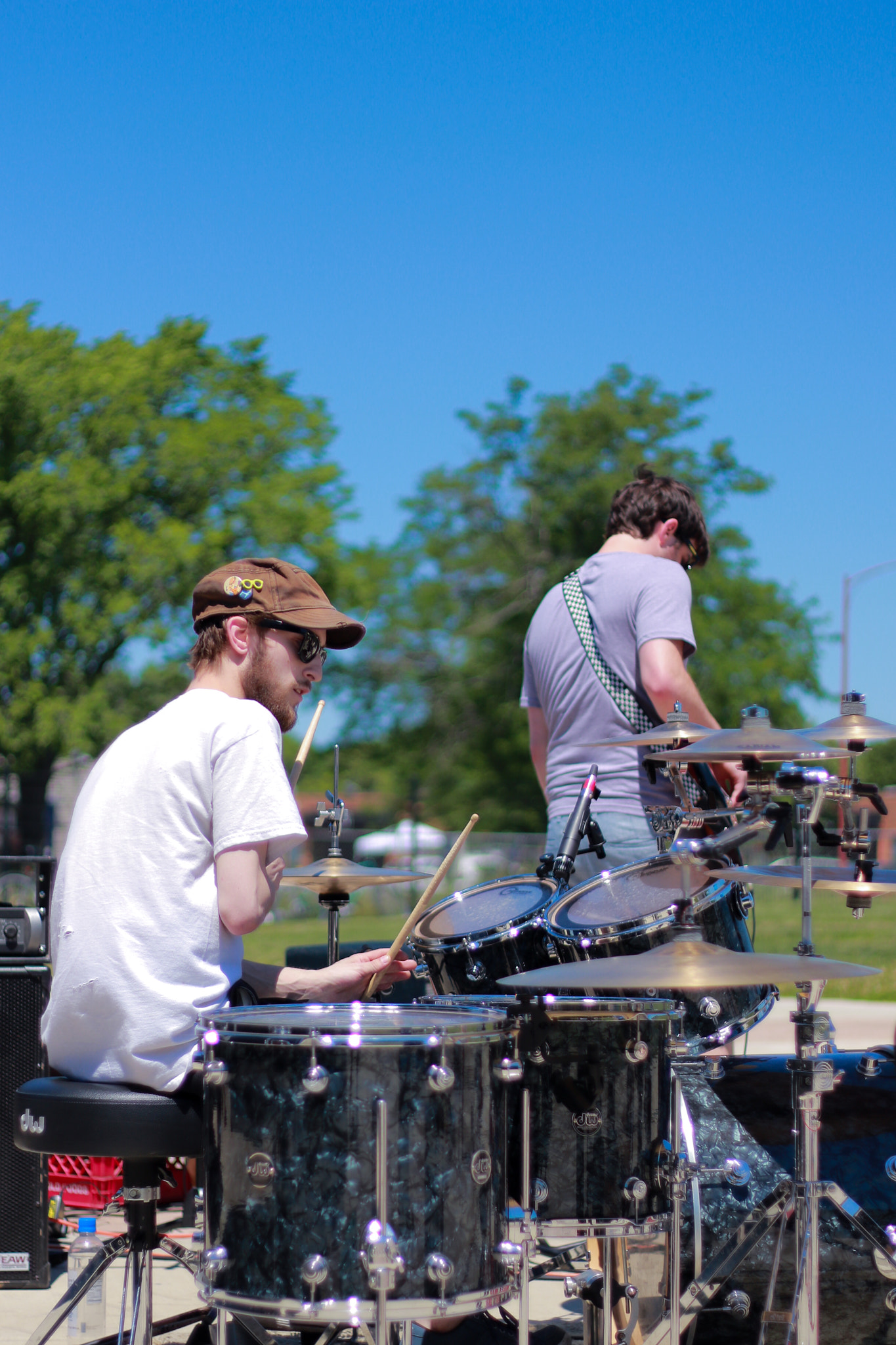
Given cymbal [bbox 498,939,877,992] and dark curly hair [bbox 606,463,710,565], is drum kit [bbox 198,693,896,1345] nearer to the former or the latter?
cymbal [bbox 498,939,877,992]

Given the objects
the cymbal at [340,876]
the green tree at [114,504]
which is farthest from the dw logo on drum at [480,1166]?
the green tree at [114,504]

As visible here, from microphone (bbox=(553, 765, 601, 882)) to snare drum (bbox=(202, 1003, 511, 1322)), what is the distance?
120 centimetres

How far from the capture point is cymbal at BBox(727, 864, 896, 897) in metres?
3.02

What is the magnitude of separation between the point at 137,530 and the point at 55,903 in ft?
75.1

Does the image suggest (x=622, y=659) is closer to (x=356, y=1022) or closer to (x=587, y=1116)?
(x=587, y=1116)

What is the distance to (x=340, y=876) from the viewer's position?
388 cm

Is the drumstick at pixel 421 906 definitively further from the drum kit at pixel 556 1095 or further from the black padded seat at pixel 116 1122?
the black padded seat at pixel 116 1122

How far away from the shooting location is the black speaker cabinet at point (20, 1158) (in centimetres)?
407

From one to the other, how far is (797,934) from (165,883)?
15.6 m

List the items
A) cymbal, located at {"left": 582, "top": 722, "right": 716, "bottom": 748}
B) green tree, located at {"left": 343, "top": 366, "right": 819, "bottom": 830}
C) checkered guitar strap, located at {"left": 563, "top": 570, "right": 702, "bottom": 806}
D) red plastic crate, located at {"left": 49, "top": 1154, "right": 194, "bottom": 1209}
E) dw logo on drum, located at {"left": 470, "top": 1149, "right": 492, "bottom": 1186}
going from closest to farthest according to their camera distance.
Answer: dw logo on drum, located at {"left": 470, "top": 1149, "right": 492, "bottom": 1186} → cymbal, located at {"left": 582, "top": 722, "right": 716, "bottom": 748} → checkered guitar strap, located at {"left": 563, "top": 570, "right": 702, "bottom": 806} → red plastic crate, located at {"left": 49, "top": 1154, "right": 194, "bottom": 1209} → green tree, located at {"left": 343, "top": 366, "right": 819, "bottom": 830}

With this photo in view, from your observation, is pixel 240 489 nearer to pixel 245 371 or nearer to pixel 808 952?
pixel 245 371

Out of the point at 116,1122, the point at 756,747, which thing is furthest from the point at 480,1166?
the point at 756,747

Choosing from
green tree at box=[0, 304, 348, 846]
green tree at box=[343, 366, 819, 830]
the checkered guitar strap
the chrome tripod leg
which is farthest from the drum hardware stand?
green tree at box=[343, 366, 819, 830]

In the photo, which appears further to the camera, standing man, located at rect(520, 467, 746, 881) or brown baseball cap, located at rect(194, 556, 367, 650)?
standing man, located at rect(520, 467, 746, 881)
